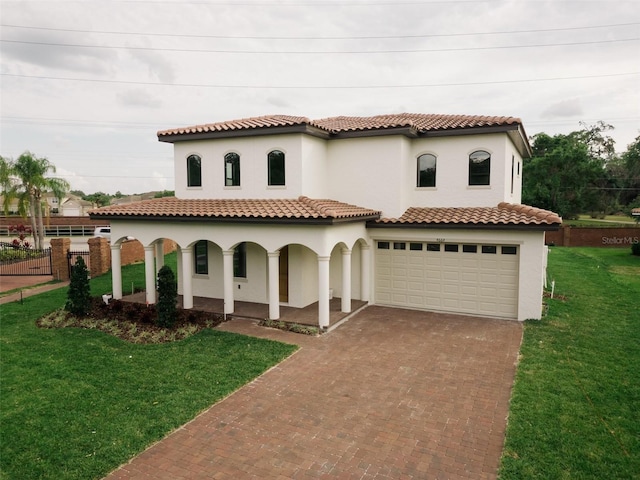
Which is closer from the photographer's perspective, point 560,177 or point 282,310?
point 282,310

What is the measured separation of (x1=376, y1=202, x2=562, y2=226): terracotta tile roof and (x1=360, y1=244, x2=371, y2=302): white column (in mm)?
1201

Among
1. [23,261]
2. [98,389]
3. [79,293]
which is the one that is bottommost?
[98,389]

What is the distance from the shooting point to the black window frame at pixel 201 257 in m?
17.1

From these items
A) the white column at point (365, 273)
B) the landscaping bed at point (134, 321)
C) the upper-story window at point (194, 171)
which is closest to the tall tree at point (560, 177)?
the white column at point (365, 273)

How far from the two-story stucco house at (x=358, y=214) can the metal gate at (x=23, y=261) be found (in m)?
9.38

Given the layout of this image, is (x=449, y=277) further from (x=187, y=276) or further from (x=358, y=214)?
(x=187, y=276)

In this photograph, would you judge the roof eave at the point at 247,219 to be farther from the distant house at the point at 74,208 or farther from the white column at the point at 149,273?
the distant house at the point at 74,208

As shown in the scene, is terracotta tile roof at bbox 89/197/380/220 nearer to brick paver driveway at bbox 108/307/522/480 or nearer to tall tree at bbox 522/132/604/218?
brick paver driveway at bbox 108/307/522/480

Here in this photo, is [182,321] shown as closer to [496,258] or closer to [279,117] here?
[279,117]

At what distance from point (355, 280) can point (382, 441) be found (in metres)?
9.41

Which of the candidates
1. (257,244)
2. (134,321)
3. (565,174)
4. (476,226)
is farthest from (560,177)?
(134,321)

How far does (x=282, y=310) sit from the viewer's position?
49.3 ft

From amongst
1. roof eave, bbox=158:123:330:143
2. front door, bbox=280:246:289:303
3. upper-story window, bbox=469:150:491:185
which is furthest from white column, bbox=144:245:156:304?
upper-story window, bbox=469:150:491:185

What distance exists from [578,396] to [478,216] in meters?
6.85
